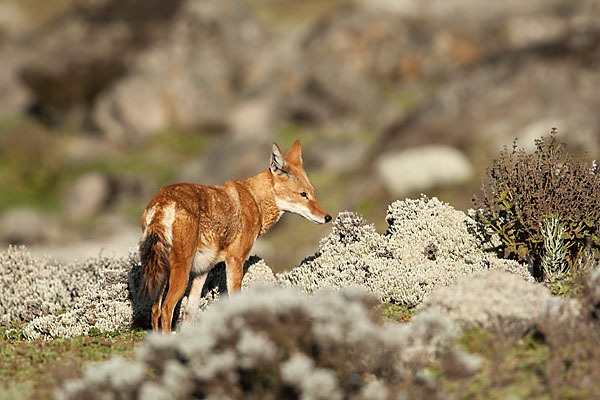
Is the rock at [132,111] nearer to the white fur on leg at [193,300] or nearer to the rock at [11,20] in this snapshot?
the white fur on leg at [193,300]

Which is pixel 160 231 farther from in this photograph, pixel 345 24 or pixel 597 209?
pixel 345 24

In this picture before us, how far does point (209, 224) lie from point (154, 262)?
3.10ft

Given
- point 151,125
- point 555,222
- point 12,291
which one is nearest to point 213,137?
point 151,125

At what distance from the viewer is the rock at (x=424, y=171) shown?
22.0m

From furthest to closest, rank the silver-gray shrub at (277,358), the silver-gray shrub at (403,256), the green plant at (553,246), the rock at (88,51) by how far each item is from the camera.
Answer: the rock at (88,51) < the silver-gray shrub at (403,256) < the green plant at (553,246) < the silver-gray shrub at (277,358)

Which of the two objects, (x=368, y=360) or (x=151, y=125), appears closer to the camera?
(x=368, y=360)

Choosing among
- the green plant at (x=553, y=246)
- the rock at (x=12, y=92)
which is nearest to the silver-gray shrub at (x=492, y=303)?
the green plant at (x=553, y=246)

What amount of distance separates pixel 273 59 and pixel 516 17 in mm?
23635

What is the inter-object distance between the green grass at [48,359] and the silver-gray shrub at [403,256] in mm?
2648

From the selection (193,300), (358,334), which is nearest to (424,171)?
(193,300)

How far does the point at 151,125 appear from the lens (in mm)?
34344

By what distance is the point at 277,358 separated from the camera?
4.17 meters

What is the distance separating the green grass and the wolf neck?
2103 millimetres

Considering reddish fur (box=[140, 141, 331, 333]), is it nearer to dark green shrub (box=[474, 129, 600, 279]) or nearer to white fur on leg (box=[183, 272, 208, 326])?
white fur on leg (box=[183, 272, 208, 326])
